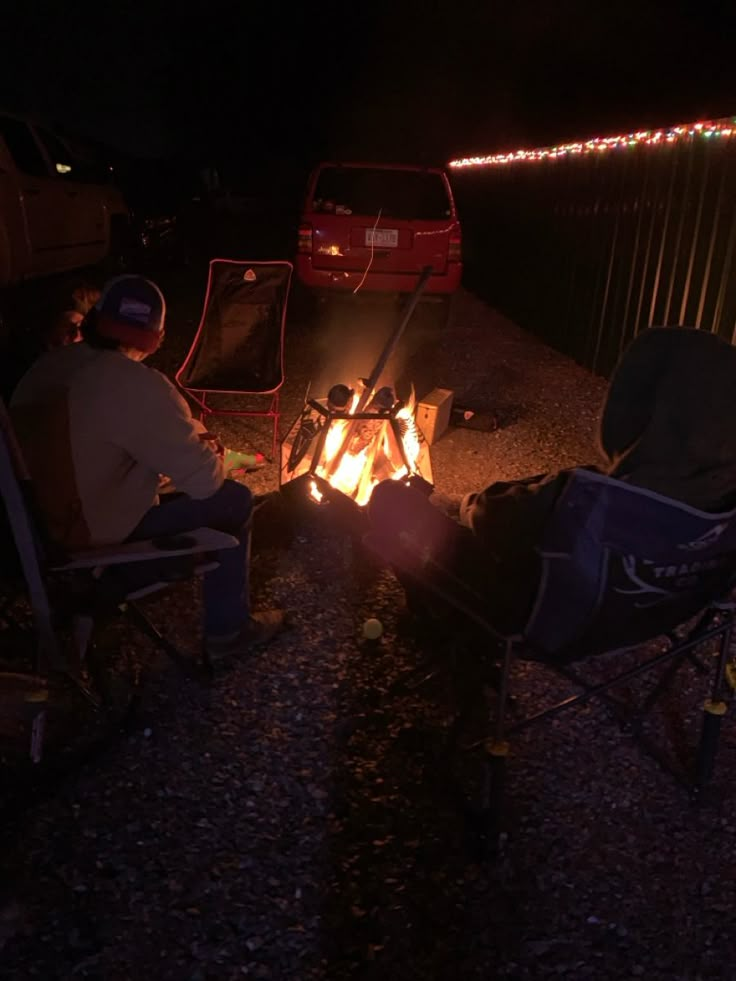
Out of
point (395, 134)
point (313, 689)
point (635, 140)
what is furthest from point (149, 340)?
point (395, 134)

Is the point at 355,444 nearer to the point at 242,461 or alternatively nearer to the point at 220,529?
the point at 242,461

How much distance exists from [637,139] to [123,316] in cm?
655

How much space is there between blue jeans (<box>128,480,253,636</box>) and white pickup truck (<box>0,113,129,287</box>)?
4752 mm

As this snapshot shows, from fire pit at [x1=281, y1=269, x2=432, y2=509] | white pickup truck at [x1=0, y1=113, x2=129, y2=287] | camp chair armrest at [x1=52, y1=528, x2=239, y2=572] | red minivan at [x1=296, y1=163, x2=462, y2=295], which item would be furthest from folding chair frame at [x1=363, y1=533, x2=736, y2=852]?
red minivan at [x1=296, y1=163, x2=462, y2=295]

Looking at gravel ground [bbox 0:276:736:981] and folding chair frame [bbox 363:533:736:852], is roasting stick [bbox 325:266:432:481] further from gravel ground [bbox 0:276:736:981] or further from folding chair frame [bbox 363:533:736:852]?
folding chair frame [bbox 363:533:736:852]

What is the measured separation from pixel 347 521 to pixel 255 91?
45861 millimetres

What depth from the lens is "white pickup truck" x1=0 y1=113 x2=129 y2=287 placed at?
729 cm

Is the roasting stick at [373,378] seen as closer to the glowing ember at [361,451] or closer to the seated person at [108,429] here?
the glowing ember at [361,451]

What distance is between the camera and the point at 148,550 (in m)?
2.79

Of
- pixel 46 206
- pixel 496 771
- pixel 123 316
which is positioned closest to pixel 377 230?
pixel 46 206

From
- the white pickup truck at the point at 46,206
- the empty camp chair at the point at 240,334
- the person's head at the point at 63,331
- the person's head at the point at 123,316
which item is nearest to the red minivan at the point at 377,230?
the white pickup truck at the point at 46,206

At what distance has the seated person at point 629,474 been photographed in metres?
2.37

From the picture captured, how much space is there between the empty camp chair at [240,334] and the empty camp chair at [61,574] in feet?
9.69

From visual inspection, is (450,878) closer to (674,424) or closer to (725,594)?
(725,594)
